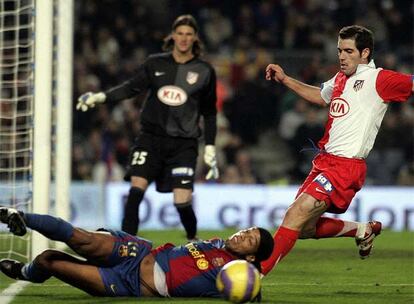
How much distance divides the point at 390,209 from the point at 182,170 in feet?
21.7

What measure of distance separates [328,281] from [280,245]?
3.92 feet

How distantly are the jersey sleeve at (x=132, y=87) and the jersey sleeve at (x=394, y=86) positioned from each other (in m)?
2.87

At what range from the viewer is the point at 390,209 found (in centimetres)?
1614

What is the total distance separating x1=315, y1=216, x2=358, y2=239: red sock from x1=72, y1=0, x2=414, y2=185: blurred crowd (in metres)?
8.23

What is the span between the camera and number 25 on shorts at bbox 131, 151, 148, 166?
33.0ft

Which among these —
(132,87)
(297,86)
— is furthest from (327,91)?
(132,87)

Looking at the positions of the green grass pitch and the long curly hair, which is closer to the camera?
the green grass pitch

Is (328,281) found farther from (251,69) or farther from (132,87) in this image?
(251,69)

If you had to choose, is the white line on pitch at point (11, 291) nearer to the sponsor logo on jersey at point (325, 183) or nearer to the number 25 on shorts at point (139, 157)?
the number 25 on shorts at point (139, 157)

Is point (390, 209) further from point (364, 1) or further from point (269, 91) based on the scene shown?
point (364, 1)

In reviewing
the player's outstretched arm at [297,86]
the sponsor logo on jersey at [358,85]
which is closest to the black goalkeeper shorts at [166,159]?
the player's outstretched arm at [297,86]

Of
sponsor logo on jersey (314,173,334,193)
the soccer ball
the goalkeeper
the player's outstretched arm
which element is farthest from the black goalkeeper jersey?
the soccer ball

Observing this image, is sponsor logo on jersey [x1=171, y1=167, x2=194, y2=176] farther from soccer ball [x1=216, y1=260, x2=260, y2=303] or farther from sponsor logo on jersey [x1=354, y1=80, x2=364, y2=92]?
soccer ball [x1=216, y1=260, x2=260, y2=303]

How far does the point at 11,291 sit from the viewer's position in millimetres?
7875
